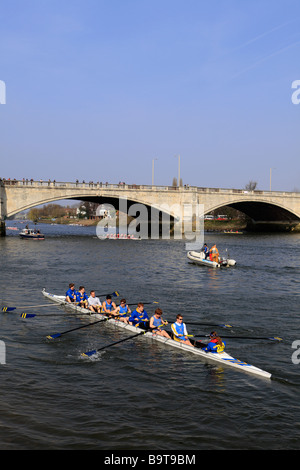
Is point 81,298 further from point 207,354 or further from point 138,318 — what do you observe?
point 207,354

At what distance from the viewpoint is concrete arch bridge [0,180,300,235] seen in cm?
6256

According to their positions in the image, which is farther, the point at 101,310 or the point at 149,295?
the point at 149,295

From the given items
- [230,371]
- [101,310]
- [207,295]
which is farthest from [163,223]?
[230,371]

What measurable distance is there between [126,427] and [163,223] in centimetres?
8048

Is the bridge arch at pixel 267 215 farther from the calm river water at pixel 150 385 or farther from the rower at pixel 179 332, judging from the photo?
the rower at pixel 179 332

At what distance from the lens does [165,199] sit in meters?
72.6

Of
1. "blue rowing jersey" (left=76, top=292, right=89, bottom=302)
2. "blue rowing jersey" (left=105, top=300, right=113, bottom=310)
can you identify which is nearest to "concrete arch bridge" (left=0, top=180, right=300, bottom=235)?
"blue rowing jersey" (left=76, top=292, right=89, bottom=302)

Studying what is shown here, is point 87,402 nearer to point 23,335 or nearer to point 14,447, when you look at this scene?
point 14,447

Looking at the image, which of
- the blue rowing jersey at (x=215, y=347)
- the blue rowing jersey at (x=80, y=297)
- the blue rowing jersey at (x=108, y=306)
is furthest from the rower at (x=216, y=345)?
the blue rowing jersey at (x=80, y=297)

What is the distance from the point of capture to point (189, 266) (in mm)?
40281

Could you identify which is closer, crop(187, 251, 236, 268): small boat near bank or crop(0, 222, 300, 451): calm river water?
crop(0, 222, 300, 451): calm river water
